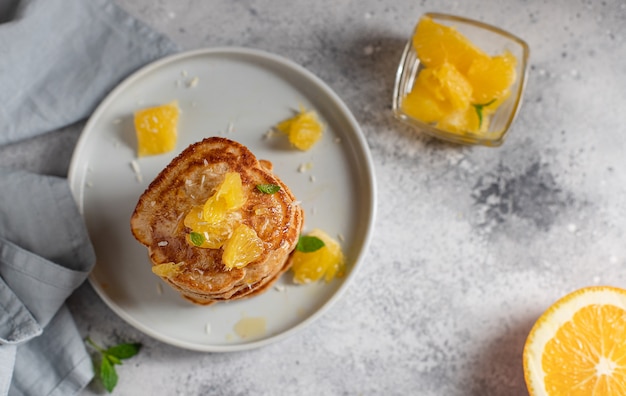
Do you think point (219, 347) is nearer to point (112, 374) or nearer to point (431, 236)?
point (112, 374)

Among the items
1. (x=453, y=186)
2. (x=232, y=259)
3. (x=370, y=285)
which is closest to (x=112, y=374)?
(x=232, y=259)

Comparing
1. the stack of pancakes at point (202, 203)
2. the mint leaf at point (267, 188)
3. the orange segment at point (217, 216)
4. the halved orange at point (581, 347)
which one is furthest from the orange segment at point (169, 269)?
the halved orange at point (581, 347)

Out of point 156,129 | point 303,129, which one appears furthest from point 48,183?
point 303,129

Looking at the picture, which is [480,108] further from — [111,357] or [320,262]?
[111,357]

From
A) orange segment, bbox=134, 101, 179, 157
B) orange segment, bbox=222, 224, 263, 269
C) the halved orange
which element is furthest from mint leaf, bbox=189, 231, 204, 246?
the halved orange

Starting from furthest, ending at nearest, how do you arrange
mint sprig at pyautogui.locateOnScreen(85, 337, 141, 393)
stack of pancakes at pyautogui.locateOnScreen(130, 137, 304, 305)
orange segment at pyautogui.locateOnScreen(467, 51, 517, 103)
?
mint sprig at pyautogui.locateOnScreen(85, 337, 141, 393), orange segment at pyautogui.locateOnScreen(467, 51, 517, 103), stack of pancakes at pyautogui.locateOnScreen(130, 137, 304, 305)

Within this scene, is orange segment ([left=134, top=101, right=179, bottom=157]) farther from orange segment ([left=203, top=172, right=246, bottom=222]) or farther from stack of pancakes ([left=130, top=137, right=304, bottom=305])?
orange segment ([left=203, top=172, right=246, bottom=222])

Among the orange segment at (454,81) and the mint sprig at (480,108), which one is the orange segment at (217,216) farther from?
the mint sprig at (480,108)
